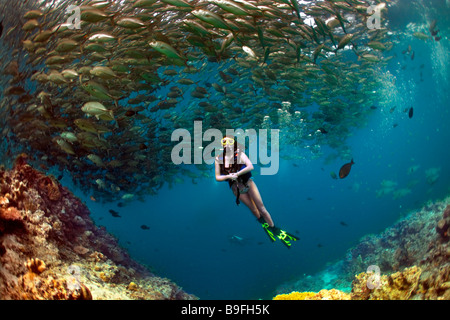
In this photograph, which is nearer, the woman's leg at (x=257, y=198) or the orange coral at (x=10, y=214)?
the orange coral at (x=10, y=214)

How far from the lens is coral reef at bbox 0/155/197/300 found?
3822 millimetres

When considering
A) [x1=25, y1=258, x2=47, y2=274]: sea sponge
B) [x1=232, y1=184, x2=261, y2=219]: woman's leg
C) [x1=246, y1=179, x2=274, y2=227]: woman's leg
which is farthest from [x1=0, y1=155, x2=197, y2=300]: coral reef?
[x1=246, y1=179, x2=274, y2=227]: woman's leg

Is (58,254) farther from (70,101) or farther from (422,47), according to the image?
(422,47)

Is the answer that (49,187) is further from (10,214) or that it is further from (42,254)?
(42,254)

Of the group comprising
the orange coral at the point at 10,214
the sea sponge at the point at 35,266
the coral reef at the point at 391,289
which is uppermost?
the orange coral at the point at 10,214

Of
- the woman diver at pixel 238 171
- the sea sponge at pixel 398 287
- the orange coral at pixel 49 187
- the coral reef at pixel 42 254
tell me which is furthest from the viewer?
the orange coral at pixel 49 187

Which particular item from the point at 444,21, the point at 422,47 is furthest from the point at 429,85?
the point at 444,21

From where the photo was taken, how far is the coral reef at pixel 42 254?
382 centimetres

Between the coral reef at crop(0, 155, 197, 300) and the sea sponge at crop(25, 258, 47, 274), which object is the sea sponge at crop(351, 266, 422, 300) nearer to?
the coral reef at crop(0, 155, 197, 300)

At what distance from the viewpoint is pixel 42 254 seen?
5008 millimetres

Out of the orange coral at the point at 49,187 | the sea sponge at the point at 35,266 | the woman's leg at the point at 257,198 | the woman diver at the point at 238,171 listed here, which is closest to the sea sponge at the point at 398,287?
the woman diver at the point at 238,171

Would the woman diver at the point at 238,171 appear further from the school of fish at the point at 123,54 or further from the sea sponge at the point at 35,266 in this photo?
the sea sponge at the point at 35,266

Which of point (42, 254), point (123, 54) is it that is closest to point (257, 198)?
point (42, 254)

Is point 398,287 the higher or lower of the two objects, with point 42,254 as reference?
lower
